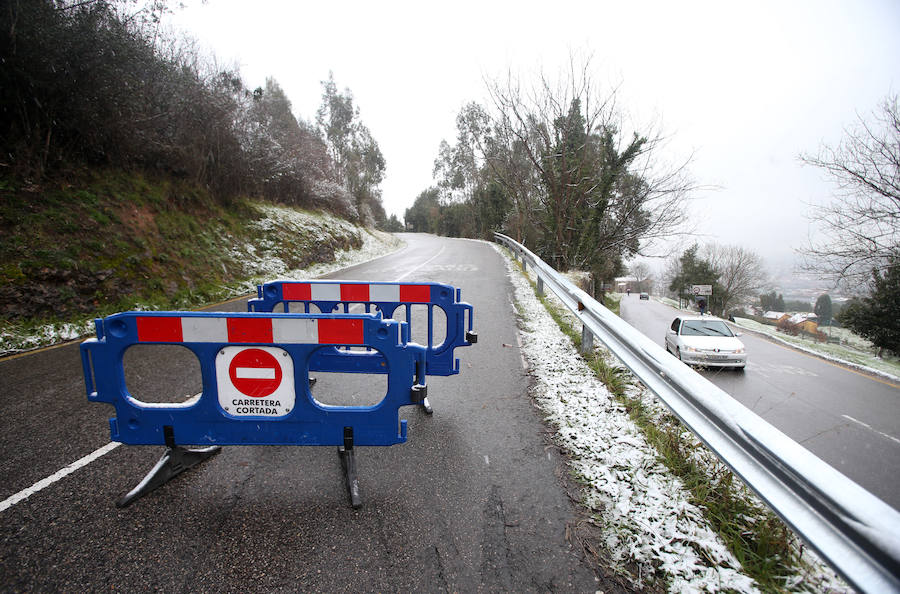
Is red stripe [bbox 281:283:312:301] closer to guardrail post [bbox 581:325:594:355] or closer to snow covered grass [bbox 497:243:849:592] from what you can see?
snow covered grass [bbox 497:243:849:592]

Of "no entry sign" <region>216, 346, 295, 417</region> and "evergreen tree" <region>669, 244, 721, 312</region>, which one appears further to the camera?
"evergreen tree" <region>669, 244, 721, 312</region>

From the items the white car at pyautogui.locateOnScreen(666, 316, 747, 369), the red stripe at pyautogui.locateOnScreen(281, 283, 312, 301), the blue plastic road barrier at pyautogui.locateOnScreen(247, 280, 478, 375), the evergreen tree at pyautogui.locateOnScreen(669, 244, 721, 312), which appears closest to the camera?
the blue plastic road barrier at pyautogui.locateOnScreen(247, 280, 478, 375)

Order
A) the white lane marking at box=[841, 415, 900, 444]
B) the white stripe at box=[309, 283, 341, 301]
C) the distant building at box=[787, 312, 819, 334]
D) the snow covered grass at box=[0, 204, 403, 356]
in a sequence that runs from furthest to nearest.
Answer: the distant building at box=[787, 312, 819, 334] < the white lane marking at box=[841, 415, 900, 444] < the snow covered grass at box=[0, 204, 403, 356] < the white stripe at box=[309, 283, 341, 301]

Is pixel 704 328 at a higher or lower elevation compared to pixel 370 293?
lower

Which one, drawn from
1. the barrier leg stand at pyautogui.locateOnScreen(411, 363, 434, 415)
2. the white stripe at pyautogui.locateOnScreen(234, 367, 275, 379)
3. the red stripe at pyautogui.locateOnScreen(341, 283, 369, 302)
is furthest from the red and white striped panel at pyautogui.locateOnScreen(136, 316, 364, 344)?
the red stripe at pyautogui.locateOnScreen(341, 283, 369, 302)

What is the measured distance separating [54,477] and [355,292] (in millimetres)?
2592

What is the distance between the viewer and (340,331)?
254 centimetres

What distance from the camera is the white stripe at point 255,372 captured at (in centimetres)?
262

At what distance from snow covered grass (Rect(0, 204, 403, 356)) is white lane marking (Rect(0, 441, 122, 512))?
159 inches

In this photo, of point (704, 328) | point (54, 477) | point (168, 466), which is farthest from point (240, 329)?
point (704, 328)

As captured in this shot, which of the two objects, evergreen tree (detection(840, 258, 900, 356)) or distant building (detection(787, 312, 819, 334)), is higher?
evergreen tree (detection(840, 258, 900, 356))

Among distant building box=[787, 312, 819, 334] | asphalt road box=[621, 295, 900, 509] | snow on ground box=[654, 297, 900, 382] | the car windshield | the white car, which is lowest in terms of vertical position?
distant building box=[787, 312, 819, 334]

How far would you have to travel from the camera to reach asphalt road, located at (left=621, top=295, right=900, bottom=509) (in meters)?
6.54

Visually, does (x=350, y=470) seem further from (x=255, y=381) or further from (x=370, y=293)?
(x=370, y=293)
